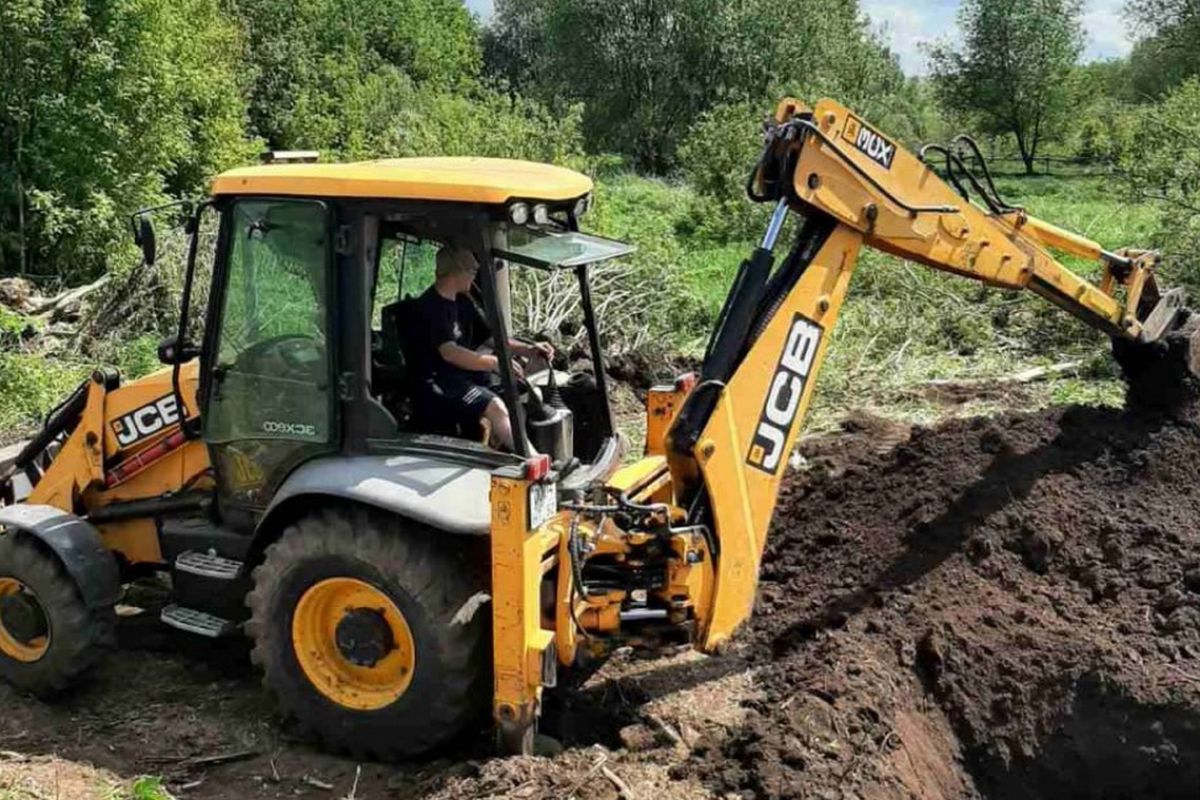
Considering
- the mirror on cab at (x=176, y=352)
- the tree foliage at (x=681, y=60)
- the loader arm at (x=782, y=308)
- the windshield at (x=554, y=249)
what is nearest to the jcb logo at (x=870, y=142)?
the loader arm at (x=782, y=308)

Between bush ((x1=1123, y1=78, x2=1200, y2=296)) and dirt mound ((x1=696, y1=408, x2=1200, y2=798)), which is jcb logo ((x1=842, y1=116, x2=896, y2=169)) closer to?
dirt mound ((x1=696, y1=408, x2=1200, y2=798))

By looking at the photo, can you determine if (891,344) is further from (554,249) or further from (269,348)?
(269,348)

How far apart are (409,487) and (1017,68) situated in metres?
41.8

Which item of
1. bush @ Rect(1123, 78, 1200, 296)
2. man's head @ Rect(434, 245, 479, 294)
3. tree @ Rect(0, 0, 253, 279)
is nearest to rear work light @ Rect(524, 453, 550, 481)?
man's head @ Rect(434, 245, 479, 294)

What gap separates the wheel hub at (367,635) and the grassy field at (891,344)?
543 cm

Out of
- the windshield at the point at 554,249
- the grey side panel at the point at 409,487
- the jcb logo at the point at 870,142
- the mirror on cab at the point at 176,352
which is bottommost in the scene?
the grey side panel at the point at 409,487

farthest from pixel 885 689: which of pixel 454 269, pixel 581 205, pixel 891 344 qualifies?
pixel 891 344

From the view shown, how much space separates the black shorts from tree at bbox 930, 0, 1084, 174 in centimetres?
4061

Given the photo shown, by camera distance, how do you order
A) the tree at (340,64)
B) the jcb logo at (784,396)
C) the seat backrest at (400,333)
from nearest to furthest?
the jcb logo at (784,396) < the seat backrest at (400,333) < the tree at (340,64)

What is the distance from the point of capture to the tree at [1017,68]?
4109 cm

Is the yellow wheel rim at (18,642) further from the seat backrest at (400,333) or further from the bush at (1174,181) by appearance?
the bush at (1174,181)

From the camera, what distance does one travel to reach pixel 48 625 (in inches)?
211

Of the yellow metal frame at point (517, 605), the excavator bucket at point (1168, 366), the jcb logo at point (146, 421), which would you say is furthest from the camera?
the excavator bucket at point (1168, 366)

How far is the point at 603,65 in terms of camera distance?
37094mm
